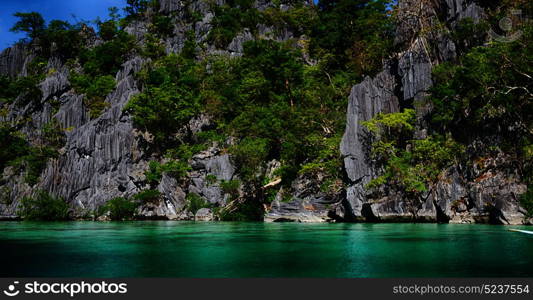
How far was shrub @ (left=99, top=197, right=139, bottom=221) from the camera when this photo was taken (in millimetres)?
33875

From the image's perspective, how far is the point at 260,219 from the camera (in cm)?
3212

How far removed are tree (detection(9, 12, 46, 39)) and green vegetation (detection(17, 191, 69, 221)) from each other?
27.7 m

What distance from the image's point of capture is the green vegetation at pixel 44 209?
34969 mm

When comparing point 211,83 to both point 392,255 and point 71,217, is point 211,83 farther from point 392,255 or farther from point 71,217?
point 392,255

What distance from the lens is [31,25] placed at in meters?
53.9

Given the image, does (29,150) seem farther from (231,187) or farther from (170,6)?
(170,6)

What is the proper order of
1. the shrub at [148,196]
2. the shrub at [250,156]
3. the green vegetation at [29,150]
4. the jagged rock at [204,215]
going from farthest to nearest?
the green vegetation at [29,150], the shrub at [148,196], the shrub at [250,156], the jagged rock at [204,215]

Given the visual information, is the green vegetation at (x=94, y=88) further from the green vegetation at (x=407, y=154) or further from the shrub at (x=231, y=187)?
the green vegetation at (x=407, y=154)

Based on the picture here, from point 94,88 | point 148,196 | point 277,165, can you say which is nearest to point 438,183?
point 277,165

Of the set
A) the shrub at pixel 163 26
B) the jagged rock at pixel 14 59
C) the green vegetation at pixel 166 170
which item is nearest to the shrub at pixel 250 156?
the green vegetation at pixel 166 170

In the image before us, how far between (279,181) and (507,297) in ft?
88.7

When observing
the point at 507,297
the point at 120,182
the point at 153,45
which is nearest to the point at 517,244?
the point at 507,297

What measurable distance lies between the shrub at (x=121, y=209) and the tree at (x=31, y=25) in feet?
105

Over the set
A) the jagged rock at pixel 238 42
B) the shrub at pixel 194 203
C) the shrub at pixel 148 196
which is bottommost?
the shrub at pixel 194 203
